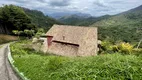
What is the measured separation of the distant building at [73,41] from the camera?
32750 millimetres

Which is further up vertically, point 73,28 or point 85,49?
point 73,28

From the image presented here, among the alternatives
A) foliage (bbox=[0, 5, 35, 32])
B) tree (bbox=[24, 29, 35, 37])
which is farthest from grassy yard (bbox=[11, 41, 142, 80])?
foliage (bbox=[0, 5, 35, 32])

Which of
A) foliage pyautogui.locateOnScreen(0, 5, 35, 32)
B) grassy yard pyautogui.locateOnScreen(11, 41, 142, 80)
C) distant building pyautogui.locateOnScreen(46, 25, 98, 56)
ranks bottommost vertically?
distant building pyautogui.locateOnScreen(46, 25, 98, 56)

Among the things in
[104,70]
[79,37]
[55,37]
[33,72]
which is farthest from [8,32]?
[104,70]

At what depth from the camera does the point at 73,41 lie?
34594 mm

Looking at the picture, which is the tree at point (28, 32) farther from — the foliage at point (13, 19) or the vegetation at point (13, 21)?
the foliage at point (13, 19)

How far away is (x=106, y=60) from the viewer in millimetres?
8922

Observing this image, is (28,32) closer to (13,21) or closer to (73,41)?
(13,21)

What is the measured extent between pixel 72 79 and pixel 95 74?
89 centimetres

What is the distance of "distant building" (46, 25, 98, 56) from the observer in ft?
107

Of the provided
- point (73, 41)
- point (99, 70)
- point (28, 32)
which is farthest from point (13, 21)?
point (99, 70)

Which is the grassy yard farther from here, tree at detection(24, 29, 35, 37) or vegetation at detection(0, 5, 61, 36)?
vegetation at detection(0, 5, 61, 36)

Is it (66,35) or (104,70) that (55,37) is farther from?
(104,70)

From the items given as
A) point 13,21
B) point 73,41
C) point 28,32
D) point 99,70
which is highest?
point 13,21
